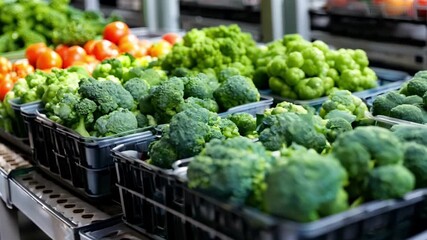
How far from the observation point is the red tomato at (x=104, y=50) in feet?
9.68

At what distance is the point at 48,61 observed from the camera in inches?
113

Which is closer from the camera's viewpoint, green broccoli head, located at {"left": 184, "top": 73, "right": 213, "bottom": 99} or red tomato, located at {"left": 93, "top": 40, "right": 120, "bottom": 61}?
green broccoli head, located at {"left": 184, "top": 73, "right": 213, "bottom": 99}

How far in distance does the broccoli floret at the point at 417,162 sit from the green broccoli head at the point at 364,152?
4 centimetres

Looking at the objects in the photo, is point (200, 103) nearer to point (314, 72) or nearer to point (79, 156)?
point (79, 156)

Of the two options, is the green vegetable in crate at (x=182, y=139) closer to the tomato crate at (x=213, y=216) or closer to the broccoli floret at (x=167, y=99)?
the tomato crate at (x=213, y=216)

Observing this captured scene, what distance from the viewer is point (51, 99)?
2129 millimetres

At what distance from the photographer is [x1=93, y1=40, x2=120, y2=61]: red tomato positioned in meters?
2.95

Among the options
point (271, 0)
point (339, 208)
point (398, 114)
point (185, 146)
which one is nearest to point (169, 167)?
point (185, 146)

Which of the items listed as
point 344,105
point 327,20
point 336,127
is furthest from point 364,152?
point 327,20

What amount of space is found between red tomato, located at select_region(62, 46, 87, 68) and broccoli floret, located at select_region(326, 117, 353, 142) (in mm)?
1584

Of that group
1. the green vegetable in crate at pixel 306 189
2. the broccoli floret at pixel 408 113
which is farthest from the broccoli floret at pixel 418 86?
the green vegetable in crate at pixel 306 189

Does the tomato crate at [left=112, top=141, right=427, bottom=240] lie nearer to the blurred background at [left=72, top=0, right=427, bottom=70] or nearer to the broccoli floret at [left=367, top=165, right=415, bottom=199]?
the broccoli floret at [left=367, top=165, right=415, bottom=199]

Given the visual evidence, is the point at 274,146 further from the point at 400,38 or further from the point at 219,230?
the point at 400,38

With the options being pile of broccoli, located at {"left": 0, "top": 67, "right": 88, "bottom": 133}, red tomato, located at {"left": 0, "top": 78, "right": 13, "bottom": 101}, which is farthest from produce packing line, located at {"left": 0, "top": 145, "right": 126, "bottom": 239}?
red tomato, located at {"left": 0, "top": 78, "right": 13, "bottom": 101}
